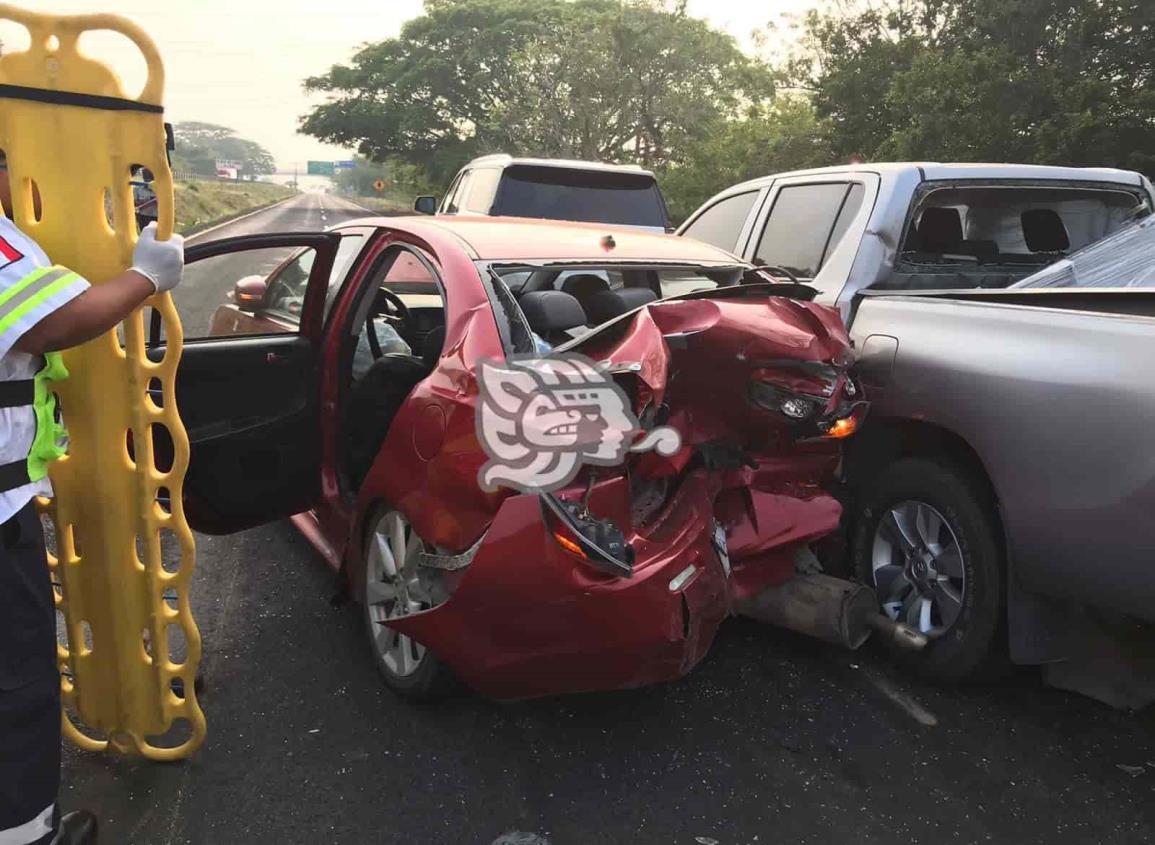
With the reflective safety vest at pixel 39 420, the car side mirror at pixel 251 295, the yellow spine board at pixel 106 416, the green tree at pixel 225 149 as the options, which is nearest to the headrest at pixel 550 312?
the yellow spine board at pixel 106 416

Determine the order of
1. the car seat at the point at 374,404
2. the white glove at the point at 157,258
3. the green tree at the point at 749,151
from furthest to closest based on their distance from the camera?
the green tree at the point at 749,151, the car seat at the point at 374,404, the white glove at the point at 157,258

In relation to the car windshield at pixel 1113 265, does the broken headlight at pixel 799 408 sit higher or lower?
lower

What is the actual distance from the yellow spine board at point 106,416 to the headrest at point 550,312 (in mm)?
1084

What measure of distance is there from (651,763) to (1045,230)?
3.51m

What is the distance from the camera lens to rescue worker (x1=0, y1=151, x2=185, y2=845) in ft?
5.94

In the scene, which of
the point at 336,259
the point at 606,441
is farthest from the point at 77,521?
the point at 336,259

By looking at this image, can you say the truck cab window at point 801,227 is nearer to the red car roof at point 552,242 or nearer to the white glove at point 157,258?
the red car roof at point 552,242

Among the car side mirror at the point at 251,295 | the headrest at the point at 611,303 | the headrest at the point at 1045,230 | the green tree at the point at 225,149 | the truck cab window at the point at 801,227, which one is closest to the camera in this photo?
the headrest at the point at 611,303

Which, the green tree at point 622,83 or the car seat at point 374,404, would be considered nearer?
the car seat at point 374,404

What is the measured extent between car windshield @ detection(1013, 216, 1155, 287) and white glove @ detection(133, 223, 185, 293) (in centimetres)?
295

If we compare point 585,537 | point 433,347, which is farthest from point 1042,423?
point 433,347

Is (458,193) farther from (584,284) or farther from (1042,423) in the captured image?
(1042,423)

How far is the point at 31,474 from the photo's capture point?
1.96m

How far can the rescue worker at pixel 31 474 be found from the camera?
1811 mm
